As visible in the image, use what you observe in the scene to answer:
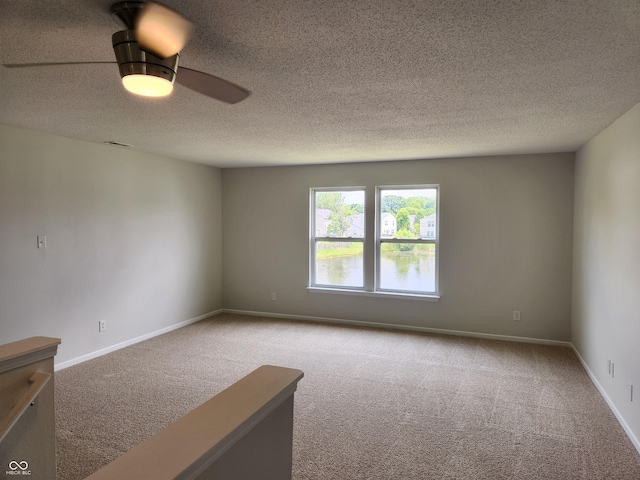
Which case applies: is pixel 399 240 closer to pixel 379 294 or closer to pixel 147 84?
pixel 379 294

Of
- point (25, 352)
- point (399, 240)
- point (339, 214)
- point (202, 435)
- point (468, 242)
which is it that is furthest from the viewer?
point (339, 214)

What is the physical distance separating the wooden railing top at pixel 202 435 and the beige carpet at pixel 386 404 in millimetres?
1353

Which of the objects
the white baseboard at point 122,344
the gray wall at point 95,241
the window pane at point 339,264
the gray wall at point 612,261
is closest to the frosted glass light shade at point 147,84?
the gray wall at point 95,241

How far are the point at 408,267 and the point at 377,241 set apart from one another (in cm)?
54

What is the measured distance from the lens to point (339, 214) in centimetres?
596

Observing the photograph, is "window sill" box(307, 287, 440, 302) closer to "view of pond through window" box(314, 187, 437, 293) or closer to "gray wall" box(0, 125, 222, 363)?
"view of pond through window" box(314, 187, 437, 293)

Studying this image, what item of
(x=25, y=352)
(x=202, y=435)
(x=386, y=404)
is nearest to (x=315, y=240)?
(x=386, y=404)

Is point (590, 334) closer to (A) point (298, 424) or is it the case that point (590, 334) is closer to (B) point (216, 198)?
(A) point (298, 424)

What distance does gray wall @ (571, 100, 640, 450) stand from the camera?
2814 millimetres

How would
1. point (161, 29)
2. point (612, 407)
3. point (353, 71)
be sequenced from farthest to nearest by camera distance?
point (612, 407), point (353, 71), point (161, 29)

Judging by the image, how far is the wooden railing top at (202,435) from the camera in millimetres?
898

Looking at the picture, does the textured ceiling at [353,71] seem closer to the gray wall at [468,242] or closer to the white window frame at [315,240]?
the gray wall at [468,242]

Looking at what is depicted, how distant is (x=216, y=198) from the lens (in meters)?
6.35

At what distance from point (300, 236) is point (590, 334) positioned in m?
3.66
